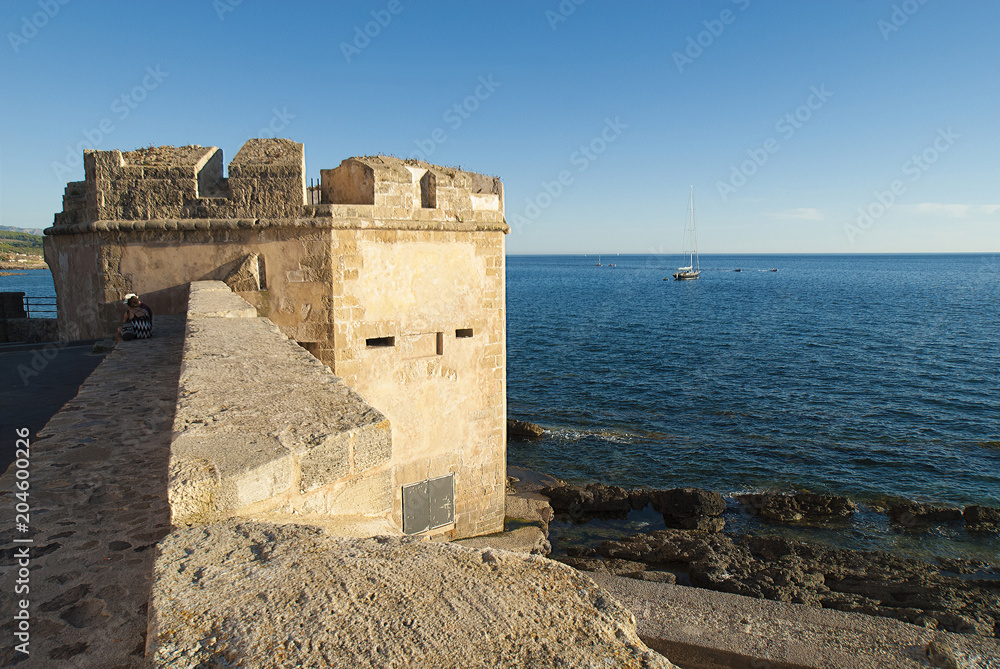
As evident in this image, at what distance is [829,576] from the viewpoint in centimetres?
1188

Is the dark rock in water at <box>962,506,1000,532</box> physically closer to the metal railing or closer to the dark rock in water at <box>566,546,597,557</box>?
the dark rock in water at <box>566,546,597,557</box>

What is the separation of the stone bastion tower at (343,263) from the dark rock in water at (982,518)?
12739mm

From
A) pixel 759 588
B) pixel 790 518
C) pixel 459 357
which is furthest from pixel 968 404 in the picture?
pixel 459 357

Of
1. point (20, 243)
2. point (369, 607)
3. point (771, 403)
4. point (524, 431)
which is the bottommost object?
point (524, 431)

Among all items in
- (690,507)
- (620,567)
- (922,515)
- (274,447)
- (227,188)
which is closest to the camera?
(274,447)

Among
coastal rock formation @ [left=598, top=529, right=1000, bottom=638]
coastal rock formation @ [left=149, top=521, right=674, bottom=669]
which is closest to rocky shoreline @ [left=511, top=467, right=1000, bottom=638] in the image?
coastal rock formation @ [left=598, top=529, right=1000, bottom=638]

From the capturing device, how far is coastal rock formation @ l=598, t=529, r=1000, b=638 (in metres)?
10.5

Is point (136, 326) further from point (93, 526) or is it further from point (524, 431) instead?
point (524, 431)

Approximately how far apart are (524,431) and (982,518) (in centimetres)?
1219

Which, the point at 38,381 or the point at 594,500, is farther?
the point at 594,500

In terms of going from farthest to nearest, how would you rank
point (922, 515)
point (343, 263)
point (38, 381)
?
point (922, 515)
point (343, 263)
point (38, 381)

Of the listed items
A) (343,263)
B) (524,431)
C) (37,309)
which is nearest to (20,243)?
(37,309)

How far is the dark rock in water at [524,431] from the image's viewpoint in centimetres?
2048

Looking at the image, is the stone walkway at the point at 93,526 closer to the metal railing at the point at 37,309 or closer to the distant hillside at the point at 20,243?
the metal railing at the point at 37,309
